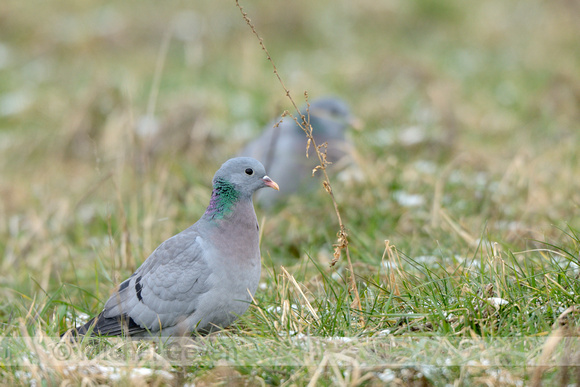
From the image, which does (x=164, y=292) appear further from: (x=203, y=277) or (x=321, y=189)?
(x=321, y=189)

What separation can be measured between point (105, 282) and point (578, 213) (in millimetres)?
2943

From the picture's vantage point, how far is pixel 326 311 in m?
2.99

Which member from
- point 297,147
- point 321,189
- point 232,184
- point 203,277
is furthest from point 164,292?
point 297,147

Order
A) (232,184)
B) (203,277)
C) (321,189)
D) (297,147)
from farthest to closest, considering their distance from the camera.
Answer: (297,147) < (321,189) < (232,184) < (203,277)

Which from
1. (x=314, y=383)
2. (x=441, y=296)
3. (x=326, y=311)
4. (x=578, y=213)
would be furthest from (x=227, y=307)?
(x=578, y=213)

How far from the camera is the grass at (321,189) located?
2.62 metres

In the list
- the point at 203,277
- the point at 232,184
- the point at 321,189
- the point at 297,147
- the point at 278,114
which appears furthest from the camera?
the point at 297,147

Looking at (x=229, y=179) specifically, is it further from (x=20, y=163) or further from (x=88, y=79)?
Answer: (x=88, y=79)

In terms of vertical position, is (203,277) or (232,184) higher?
(232,184)

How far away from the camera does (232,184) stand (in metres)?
3.19

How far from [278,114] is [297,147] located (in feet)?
4.05

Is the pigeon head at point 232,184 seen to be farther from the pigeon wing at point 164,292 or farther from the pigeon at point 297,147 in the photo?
the pigeon at point 297,147

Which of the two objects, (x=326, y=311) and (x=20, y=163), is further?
(x=20, y=163)

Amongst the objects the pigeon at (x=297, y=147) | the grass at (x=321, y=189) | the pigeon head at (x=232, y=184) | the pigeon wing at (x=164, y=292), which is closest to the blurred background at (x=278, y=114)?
the grass at (x=321, y=189)
